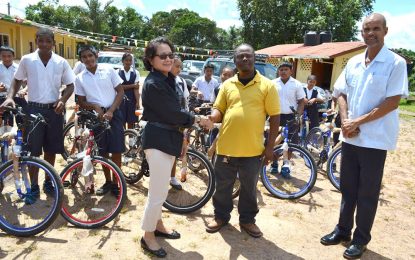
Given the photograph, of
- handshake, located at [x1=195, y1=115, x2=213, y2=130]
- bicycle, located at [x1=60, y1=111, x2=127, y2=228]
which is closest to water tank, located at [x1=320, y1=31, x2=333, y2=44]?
bicycle, located at [x1=60, y1=111, x2=127, y2=228]

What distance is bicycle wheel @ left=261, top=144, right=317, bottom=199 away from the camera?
191 inches

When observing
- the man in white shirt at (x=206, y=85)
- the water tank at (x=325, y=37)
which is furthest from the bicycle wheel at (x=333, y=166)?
the water tank at (x=325, y=37)

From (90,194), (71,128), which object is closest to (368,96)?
(90,194)

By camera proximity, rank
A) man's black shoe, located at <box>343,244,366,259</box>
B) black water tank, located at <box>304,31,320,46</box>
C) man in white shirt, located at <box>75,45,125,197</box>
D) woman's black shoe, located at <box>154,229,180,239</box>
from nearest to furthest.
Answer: man's black shoe, located at <box>343,244,366,259</box> < woman's black shoe, located at <box>154,229,180,239</box> < man in white shirt, located at <box>75,45,125,197</box> < black water tank, located at <box>304,31,320,46</box>

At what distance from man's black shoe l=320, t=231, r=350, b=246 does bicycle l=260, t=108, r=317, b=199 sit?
3.71 ft

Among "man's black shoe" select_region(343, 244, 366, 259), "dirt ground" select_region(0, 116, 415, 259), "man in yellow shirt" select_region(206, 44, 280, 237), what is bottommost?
"dirt ground" select_region(0, 116, 415, 259)

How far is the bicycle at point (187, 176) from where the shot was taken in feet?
13.9

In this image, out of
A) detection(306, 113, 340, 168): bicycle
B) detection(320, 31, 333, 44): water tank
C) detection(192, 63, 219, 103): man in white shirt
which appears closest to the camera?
detection(306, 113, 340, 168): bicycle

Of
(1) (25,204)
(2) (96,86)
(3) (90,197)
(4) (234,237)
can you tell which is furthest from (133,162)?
(4) (234,237)

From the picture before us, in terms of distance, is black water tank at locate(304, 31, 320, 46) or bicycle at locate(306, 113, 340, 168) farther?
black water tank at locate(304, 31, 320, 46)

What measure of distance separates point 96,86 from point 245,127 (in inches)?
79.1

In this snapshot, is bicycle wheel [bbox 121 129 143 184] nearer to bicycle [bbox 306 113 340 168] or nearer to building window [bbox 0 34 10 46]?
bicycle [bbox 306 113 340 168]

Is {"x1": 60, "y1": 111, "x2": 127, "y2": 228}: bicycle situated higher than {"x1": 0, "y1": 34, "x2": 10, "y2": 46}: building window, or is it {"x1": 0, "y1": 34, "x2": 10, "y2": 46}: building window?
{"x1": 0, "y1": 34, "x2": 10, "y2": 46}: building window

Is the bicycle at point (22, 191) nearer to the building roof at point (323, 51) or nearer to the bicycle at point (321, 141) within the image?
the bicycle at point (321, 141)
